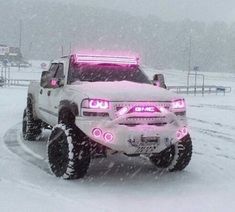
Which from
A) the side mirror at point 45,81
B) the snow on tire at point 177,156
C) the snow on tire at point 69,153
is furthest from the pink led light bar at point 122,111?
the side mirror at point 45,81

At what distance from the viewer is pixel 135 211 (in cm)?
568

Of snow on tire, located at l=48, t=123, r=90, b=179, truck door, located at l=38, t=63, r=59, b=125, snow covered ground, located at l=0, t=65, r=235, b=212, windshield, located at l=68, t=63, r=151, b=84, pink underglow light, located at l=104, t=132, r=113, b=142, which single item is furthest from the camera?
truck door, located at l=38, t=63, r=59, b=125

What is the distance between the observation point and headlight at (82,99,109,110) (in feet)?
21.9

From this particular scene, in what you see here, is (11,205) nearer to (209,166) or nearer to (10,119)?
(209,166)

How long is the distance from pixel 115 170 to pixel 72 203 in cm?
Answer: 223

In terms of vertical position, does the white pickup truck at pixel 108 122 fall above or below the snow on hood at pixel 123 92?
below

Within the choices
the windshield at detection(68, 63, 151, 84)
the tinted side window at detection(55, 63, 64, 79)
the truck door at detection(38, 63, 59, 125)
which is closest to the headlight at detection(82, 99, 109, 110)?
the windshield at detection(68, 63, 151, 84)

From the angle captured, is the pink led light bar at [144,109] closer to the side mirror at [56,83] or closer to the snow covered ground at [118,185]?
the snow covered ground at [118,185]

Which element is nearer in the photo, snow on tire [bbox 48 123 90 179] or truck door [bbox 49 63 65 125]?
snow on tire [bbox 48 123 90 179]

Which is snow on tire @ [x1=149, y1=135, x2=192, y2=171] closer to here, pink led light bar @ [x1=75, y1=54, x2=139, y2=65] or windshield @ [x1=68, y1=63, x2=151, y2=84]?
windshield @ [x1=68, y1=63, x2=151, y2=84]

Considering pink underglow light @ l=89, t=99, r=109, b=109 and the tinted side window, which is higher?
the tinted side window

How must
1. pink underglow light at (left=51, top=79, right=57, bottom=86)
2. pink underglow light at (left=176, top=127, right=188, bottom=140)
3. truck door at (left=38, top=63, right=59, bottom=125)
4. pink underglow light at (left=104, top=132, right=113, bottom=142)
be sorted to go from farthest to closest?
truck door at (left=38, top=63, right=59, bottom=125), pink underglow light at (left=51, top=79, right=57, bottom=86), pink underglow light at (left=176, top=127, right=188, bottom=140), pink underglow light at (left=104, top=132, right=113, bottom=142)

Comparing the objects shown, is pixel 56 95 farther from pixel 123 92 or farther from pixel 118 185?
pixel 118 185

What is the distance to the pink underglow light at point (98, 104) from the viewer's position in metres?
6.68
